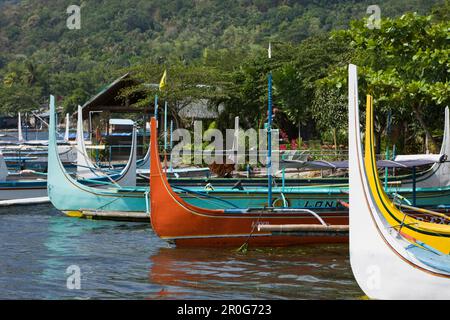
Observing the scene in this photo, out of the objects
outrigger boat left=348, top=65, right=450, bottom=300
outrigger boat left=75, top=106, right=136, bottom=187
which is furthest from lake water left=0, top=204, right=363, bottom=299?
outrigger boat left=75, top=106, right=136, bottom=187

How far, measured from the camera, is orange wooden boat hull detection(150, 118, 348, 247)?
18.3 meters

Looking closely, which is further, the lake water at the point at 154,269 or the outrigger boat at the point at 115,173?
the outrigger boat at the point at 115,173

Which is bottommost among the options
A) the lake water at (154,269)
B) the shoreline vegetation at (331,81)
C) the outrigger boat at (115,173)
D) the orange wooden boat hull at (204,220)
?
the lake water at (154,269)

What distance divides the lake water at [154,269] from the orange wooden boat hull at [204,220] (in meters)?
0.30

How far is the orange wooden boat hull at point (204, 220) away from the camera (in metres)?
18.3

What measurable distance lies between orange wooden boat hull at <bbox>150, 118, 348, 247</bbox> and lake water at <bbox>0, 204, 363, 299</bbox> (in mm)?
296

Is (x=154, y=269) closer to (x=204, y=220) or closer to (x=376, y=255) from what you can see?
(x=204, y=220)

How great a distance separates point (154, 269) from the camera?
17109 millimetres

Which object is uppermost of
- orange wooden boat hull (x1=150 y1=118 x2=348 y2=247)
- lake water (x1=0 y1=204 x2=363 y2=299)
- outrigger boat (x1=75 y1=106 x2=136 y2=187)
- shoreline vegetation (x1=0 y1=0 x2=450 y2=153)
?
shoreline vegetation (x1=0 y1=0 x2=450 y2=153)

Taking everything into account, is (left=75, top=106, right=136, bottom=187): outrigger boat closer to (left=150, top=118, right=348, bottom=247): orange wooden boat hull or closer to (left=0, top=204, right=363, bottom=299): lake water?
(left=0, top=204, right=363, bottom=299): lake water

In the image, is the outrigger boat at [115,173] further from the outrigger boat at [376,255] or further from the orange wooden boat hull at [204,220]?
the outrigger boat at [376,255]

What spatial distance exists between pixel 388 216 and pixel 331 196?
8699 millimetres

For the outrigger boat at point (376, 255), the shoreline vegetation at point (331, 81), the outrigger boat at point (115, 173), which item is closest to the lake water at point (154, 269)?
the outrigger boat at point (376, 255)
